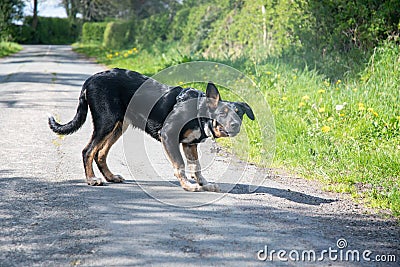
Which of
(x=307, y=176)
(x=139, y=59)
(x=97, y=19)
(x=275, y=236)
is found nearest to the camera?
(x=275, y=236)

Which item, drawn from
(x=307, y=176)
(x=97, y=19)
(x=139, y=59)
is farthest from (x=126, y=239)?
(x=97, y=19)

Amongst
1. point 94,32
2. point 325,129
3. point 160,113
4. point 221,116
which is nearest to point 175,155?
point 160,113

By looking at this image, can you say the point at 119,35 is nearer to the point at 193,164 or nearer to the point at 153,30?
the point at 153,30

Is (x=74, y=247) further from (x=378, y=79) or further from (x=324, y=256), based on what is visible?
(x=378, y=79)

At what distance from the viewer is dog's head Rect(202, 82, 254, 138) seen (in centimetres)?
525

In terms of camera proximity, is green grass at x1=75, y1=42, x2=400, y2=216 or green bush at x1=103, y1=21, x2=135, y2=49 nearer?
green grass at x1=75, y1=42, x2=400, y2=216

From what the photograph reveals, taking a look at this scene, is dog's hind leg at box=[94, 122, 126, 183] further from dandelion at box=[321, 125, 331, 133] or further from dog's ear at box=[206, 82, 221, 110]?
dandelion at box=[321, 125, 331, 133]

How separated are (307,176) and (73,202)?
2.77 m

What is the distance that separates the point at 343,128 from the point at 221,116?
3.41 m

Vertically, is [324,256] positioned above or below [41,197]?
above

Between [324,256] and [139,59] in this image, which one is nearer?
[324,256]

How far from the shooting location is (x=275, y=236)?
4.43 m

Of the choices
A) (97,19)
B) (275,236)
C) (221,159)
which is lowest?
(97,19)

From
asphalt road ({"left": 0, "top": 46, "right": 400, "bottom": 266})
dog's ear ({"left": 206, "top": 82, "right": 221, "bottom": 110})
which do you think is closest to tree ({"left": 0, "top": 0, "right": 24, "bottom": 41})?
asphalt road ({"left": 0, "top": 46, "right": 400, "bottom": 266})
